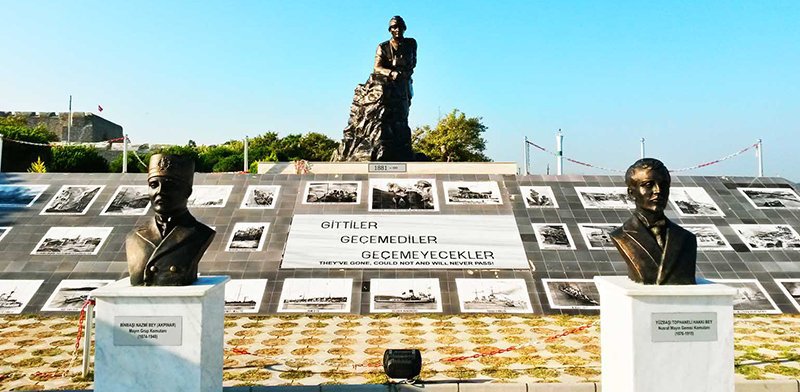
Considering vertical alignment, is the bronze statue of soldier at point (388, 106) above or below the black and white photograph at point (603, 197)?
above

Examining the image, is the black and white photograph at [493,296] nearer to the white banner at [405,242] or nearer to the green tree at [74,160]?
the white banner at [405,242]

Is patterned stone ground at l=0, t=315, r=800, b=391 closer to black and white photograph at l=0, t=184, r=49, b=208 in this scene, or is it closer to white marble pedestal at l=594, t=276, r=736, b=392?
white marble pedestal at l=594, t=276, r=736, b=392

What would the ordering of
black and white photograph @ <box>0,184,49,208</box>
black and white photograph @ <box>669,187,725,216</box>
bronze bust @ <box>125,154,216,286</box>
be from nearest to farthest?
1. bronze bust @ <box>125,154,216,286</box>
2. black and white photograph @ <box>0,184,49,208</box>
3. black and white photograph @ <box>669,187,725,216</box>

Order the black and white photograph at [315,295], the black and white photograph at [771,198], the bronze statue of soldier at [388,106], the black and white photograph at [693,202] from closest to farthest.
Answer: the black and white photograph at [315,295], the black and white photograph at [693,202], the black and white photograph at [771,198], the bronze statue of soldier at [388,106]

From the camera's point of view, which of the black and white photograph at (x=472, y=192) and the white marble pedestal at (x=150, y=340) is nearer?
the white marble pedestal at (x=150, y=340)

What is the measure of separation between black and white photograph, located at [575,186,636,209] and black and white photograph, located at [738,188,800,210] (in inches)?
117

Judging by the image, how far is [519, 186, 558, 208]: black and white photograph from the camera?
454 inches

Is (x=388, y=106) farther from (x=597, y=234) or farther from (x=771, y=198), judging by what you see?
Result: (x=771, y=198)

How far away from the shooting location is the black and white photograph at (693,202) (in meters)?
11.3

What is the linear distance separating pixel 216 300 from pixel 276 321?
150 inches

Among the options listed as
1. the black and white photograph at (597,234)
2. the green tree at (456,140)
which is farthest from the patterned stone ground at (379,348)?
the green tree at (456,140)

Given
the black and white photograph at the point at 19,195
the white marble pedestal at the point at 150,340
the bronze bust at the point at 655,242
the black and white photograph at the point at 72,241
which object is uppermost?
the black and white photograph at the point at 19,195

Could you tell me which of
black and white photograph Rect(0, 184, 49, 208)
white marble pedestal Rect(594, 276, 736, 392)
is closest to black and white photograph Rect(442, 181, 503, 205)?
white marble pedestal Rect(594, 276, 736, 392)

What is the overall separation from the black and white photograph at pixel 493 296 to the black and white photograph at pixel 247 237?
423 centimetres
